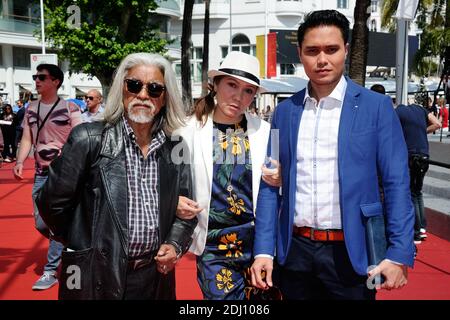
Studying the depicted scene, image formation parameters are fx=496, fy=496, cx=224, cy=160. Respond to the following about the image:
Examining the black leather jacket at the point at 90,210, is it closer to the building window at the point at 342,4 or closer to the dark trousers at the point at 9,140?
the dark trousers at the point at 9,140

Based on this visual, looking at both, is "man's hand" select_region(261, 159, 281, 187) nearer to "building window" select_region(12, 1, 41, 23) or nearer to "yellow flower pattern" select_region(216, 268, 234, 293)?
"yellow flower pattern" select_region(216, 268, 234, 293)

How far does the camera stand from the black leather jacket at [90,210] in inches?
90.7

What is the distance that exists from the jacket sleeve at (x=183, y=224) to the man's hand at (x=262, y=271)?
15.4 inches

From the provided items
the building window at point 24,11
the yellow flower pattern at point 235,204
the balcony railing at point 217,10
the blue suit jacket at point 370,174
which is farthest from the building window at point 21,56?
the blue suit jacket at point 370,174

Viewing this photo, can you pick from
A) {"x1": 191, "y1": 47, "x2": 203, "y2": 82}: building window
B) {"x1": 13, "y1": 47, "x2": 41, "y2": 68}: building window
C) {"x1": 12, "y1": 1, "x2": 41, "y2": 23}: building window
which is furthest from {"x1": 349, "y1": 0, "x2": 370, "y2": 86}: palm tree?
{"x1": 191, "y1": 47, "x2": 203, "y2": 82}: building window

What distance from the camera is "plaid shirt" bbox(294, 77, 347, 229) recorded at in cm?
232

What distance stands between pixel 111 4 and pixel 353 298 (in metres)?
23.7

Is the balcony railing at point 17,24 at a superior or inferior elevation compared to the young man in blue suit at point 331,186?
superior

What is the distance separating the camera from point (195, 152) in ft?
9.61

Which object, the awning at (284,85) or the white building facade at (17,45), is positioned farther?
the white building facade at (17,45)

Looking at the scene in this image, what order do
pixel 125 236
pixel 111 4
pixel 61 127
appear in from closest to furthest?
pixel 125 236 → pixel 61 127 → pixel 111 4

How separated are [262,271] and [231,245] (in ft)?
1.77
